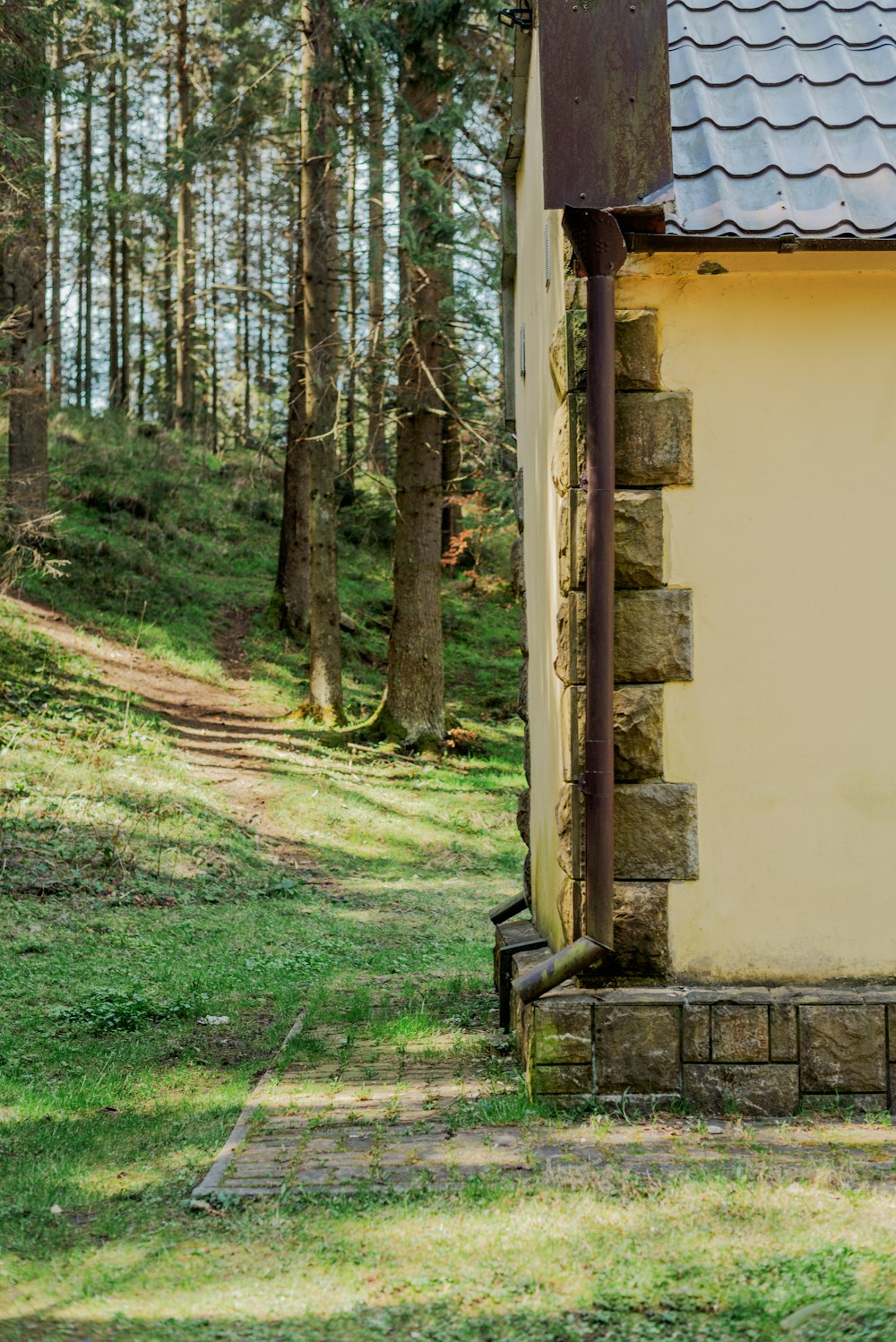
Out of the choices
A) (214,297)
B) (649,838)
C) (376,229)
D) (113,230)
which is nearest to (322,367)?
(376,229)

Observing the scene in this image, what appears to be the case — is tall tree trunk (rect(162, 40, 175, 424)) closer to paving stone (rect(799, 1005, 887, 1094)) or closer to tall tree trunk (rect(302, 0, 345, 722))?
tall tree trunk (rect(302, 0, 345, 722))

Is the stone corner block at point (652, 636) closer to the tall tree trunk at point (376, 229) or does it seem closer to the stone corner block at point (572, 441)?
the stone corner block at point (572, 441)

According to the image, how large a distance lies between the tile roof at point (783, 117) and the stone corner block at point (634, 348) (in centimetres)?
35

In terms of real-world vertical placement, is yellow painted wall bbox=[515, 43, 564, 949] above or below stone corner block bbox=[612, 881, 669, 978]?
above

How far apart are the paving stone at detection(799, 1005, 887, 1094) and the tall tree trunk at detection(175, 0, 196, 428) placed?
1594 cm

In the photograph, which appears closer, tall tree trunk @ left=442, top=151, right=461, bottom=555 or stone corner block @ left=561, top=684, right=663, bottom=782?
stone corner block @ left=561, top=684, right=663, bottom=782

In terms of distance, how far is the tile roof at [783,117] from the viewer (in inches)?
183

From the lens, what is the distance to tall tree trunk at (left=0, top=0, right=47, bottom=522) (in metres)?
12.2

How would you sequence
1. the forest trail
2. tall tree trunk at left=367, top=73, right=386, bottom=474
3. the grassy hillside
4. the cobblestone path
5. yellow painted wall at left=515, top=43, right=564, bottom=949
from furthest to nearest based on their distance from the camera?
1. the grassy hillside
2. tall tree trunk at left=367, top=73, right=386, bottom=474
3. the forest trail
4. yellow painted wall at left=515, top=43, right=564, bottom=949
5. the cobblestone path

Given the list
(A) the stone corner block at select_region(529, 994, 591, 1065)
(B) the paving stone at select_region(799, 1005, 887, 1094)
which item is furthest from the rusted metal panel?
(B) the paving stone at select_region(799, 1005, 887, 1094)

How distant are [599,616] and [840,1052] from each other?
1881 millimetres

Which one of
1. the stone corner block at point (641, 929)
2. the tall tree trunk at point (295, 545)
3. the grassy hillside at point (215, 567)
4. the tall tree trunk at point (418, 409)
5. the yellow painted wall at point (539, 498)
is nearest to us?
the stone corner block at point (641, 929)

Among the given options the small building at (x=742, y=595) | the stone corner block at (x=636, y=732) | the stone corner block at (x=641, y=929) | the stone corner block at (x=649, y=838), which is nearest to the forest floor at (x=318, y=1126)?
the stone corner block at (x=641, y=929)

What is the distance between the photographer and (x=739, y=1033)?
4613 millimetres
